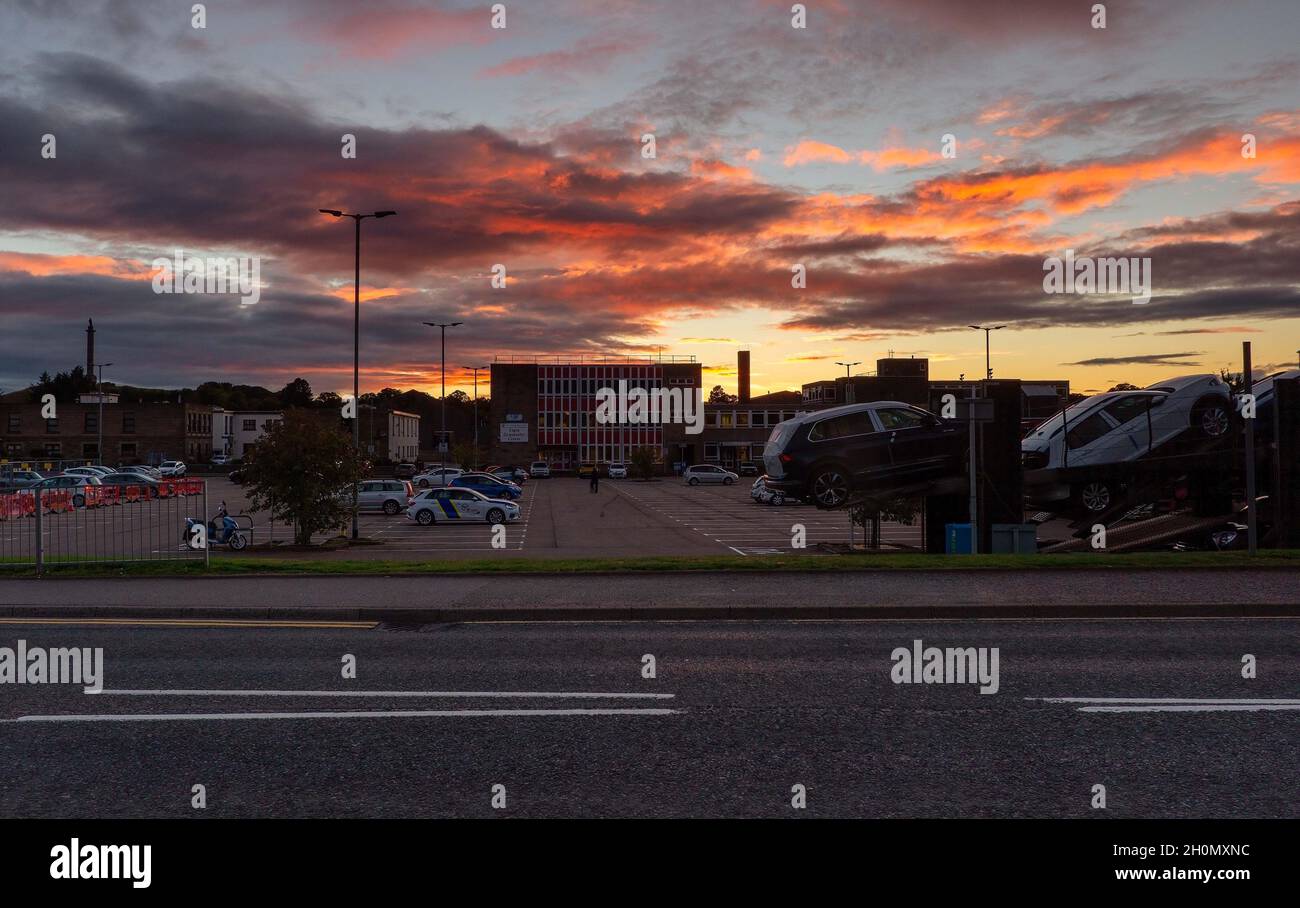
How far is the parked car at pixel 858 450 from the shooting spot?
64.2 ft

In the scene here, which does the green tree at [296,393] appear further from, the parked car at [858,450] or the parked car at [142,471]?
the parked car at [858,450]

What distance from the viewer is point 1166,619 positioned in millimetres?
12586

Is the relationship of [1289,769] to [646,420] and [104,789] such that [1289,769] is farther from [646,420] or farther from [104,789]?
[646,420]

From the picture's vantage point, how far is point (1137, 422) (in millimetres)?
22109

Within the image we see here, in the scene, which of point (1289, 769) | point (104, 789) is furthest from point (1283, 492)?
point (104, 789)

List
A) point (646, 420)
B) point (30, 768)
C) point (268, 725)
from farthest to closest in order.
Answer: point (646, 420) < point (268, 725) < point (30, 768)

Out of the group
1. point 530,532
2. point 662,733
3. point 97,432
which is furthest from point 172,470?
point 662,733

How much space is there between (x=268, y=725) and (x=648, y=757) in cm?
326

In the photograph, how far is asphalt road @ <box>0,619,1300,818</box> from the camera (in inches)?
223

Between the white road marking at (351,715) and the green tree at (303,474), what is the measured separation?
20.9 meters

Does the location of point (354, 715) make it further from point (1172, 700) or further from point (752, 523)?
point (752, 523)

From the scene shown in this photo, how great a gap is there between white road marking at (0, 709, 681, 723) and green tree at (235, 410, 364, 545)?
20924 millimetres

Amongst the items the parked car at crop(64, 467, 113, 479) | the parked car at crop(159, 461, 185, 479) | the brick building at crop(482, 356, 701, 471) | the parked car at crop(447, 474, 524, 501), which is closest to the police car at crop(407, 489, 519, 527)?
the parked car at crop(447, 474, 524, 501)

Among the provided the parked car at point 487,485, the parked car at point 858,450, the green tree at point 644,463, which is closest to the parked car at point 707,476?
the green tree at point 644,463
